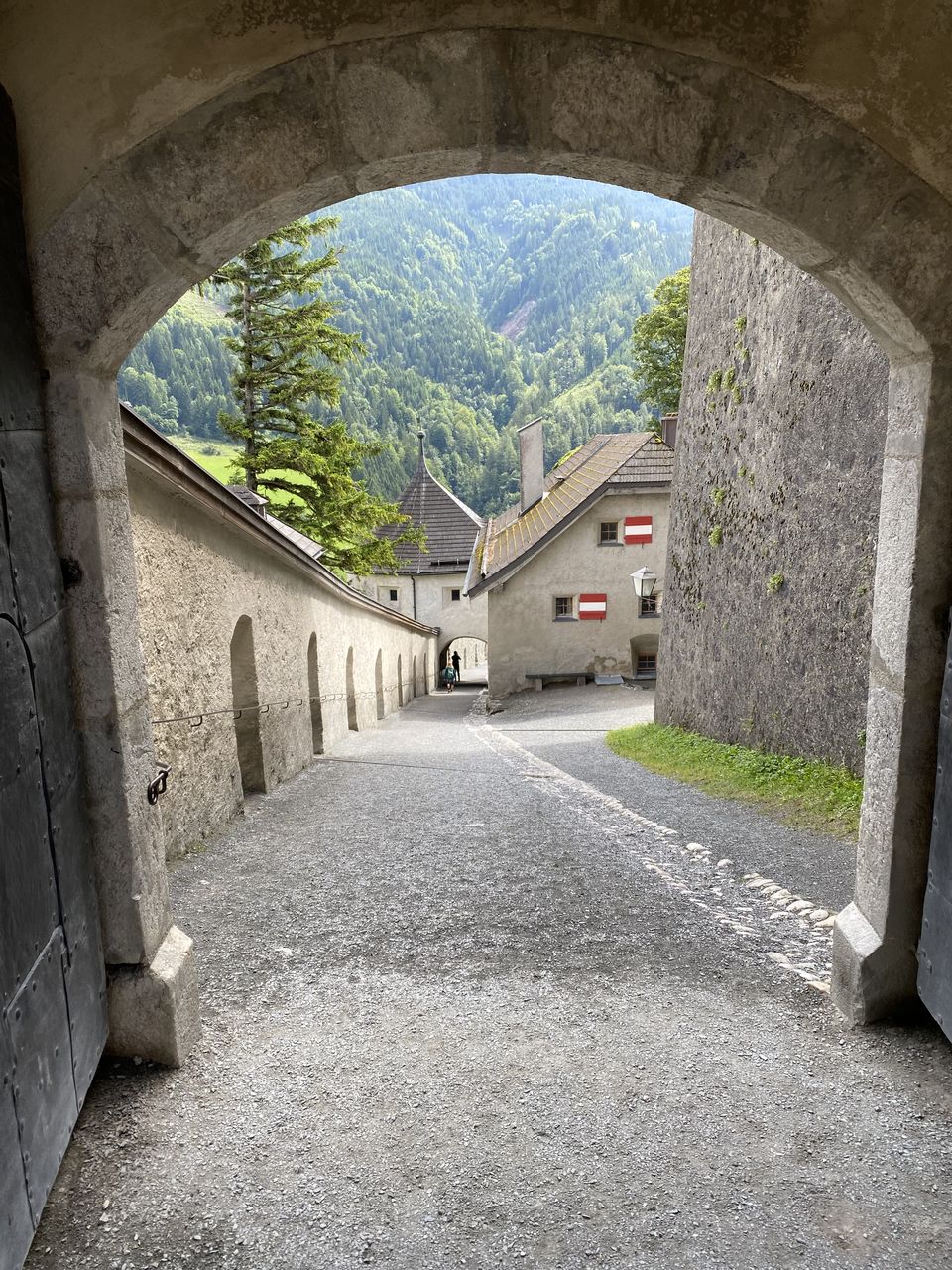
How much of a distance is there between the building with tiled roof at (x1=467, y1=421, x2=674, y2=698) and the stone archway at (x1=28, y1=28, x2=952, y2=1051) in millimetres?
16635

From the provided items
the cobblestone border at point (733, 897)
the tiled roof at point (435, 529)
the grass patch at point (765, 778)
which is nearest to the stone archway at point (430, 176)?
the cobblestone border at point (733, 897)

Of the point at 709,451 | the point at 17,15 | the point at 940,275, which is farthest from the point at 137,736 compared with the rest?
the point at 709,451

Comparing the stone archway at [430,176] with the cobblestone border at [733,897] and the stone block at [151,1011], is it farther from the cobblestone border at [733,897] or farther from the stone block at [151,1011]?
the cobblestone border at [733,897]

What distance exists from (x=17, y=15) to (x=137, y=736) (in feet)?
6.74

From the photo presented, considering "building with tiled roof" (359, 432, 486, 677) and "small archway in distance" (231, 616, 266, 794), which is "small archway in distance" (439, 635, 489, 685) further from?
"small archway in distance" (231, 616, 266, 794)

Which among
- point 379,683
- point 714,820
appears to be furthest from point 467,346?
point 714,820

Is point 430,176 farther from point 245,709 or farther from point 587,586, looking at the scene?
point 587,586

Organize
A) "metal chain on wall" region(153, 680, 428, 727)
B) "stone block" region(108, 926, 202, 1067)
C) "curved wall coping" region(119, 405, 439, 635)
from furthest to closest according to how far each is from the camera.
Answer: "metal chain on wall" region(153, 680, 428, 727)
"curved wall coping" region(119, 405, 439, 635)
"stone block" region(108, 926, 202, 1067)

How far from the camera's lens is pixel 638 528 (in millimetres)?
19109

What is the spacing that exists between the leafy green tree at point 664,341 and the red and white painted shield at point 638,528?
6.20 meters

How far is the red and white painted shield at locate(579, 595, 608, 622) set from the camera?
19422 mm

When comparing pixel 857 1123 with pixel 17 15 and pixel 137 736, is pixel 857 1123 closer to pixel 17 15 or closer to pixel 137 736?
pixel 137 736

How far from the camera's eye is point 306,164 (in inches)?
81.2

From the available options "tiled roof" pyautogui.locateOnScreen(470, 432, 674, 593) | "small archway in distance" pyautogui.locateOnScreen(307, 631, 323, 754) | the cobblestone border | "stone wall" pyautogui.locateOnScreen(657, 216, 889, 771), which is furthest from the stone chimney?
the cobblestone border
